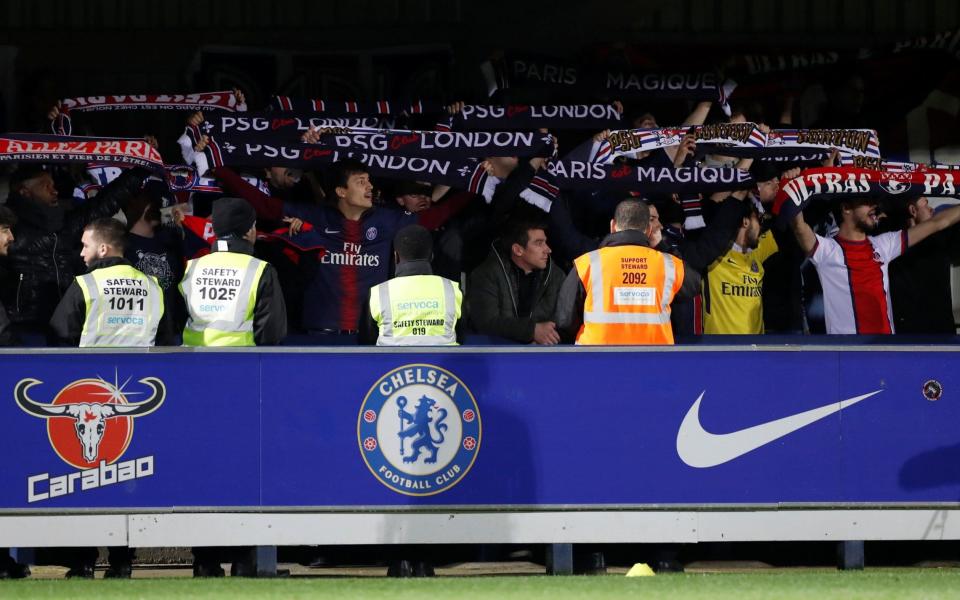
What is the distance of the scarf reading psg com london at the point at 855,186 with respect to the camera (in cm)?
1080

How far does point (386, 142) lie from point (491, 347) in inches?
129

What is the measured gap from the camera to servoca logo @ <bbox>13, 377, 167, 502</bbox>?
8172 millimetres

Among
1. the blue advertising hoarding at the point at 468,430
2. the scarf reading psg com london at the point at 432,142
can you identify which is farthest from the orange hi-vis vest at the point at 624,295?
the scarf reading psg com london at the point at 432,142

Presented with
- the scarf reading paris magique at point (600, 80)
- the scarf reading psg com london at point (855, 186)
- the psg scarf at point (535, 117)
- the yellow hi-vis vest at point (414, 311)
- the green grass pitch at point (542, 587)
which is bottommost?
the green grass pitch at point (542, 587)

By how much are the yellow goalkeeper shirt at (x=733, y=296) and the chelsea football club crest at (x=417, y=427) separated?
3.38m

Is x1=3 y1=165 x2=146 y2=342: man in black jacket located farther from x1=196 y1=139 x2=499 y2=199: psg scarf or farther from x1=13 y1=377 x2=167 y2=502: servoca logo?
x1=13 y1=377 x2=167 y2=502: servoca logo

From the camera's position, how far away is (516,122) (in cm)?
1180

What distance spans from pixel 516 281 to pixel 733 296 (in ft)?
5.87

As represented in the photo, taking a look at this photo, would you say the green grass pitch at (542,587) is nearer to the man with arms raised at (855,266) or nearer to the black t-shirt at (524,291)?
the black t-shirt at (524,291)

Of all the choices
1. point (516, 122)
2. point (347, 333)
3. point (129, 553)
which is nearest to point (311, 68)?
point (516, 122)

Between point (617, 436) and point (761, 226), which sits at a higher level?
point (761, 226)

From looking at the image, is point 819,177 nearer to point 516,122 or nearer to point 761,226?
point 761,226

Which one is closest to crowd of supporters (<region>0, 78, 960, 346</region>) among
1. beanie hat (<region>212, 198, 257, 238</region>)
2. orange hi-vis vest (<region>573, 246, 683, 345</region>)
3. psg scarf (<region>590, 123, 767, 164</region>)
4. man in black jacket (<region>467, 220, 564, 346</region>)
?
man in black jacket (<region>467, 220, 564, 346</region>)

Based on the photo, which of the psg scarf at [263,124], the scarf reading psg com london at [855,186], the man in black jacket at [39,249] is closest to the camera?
the man in black jacket at [39,249]
